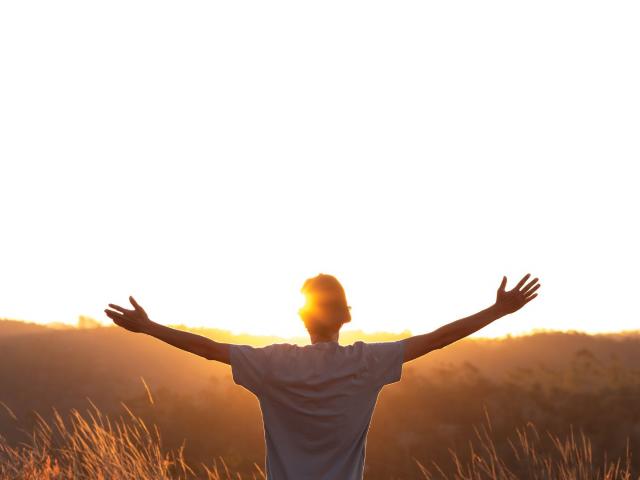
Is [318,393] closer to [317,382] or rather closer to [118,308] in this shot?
[317,382]

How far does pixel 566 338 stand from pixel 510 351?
8496 mm

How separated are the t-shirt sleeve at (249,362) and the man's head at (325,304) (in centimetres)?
18

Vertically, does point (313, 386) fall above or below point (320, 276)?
below

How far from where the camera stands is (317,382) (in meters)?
2.88

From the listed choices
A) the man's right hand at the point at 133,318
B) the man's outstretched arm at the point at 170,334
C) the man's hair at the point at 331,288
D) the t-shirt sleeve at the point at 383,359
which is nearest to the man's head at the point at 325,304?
the man's hair at the point at 331,288

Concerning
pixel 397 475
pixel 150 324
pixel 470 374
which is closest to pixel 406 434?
pixel 397 475

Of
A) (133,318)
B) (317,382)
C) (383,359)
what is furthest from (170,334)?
(383,359)

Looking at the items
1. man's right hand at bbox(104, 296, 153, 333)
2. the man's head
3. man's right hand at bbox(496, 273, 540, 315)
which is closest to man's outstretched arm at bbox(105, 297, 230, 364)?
man's right hand at bbox(104, 296, 153, 333)

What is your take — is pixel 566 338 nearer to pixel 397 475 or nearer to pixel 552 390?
pixel 552 390

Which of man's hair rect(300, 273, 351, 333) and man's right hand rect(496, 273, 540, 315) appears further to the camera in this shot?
man's right hand rect(496, 273, 540, 315)

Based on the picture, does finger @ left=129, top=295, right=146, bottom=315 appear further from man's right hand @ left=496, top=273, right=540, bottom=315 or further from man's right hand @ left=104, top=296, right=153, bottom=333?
man's right hand @ left=496, top=273, right=540, bottom=315

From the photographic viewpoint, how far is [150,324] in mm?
2998

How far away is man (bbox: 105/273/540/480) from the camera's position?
9.48 feet

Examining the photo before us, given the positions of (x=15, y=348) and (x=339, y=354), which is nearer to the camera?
(x=339, y=354)
